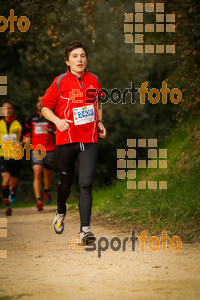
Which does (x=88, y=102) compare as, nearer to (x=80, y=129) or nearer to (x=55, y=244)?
(x=80, y=129)

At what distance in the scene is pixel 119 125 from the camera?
94.0ft

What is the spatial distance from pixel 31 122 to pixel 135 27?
4210 millimetres

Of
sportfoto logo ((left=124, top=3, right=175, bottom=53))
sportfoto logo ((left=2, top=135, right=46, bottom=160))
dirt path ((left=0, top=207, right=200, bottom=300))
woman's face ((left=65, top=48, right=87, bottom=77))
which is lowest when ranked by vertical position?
dirt path ((left=0, top=207, right=200, bottom=300))

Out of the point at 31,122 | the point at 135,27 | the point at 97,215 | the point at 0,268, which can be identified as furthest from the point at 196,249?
the point at 135,27

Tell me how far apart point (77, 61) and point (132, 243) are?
2221mm

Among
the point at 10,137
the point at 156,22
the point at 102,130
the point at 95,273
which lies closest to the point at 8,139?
the point at 10,137

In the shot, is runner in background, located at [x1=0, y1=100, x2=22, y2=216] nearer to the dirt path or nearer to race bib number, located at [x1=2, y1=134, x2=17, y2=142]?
race bib number, located at [x1=2, y1=134, x2=17, y2=142]

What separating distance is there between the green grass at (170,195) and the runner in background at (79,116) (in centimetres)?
163

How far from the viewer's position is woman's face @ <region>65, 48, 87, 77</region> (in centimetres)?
709

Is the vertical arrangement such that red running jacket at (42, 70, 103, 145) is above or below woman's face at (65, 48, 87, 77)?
below

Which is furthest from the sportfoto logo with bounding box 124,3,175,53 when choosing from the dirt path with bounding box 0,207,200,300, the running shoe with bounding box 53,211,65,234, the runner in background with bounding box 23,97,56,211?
the dirt path with bounding box 0,207,200,300

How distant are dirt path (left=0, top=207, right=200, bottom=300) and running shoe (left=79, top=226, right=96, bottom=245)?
184mm

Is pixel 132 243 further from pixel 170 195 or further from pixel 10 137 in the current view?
pixel 10 137

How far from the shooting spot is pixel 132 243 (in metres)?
7.42
